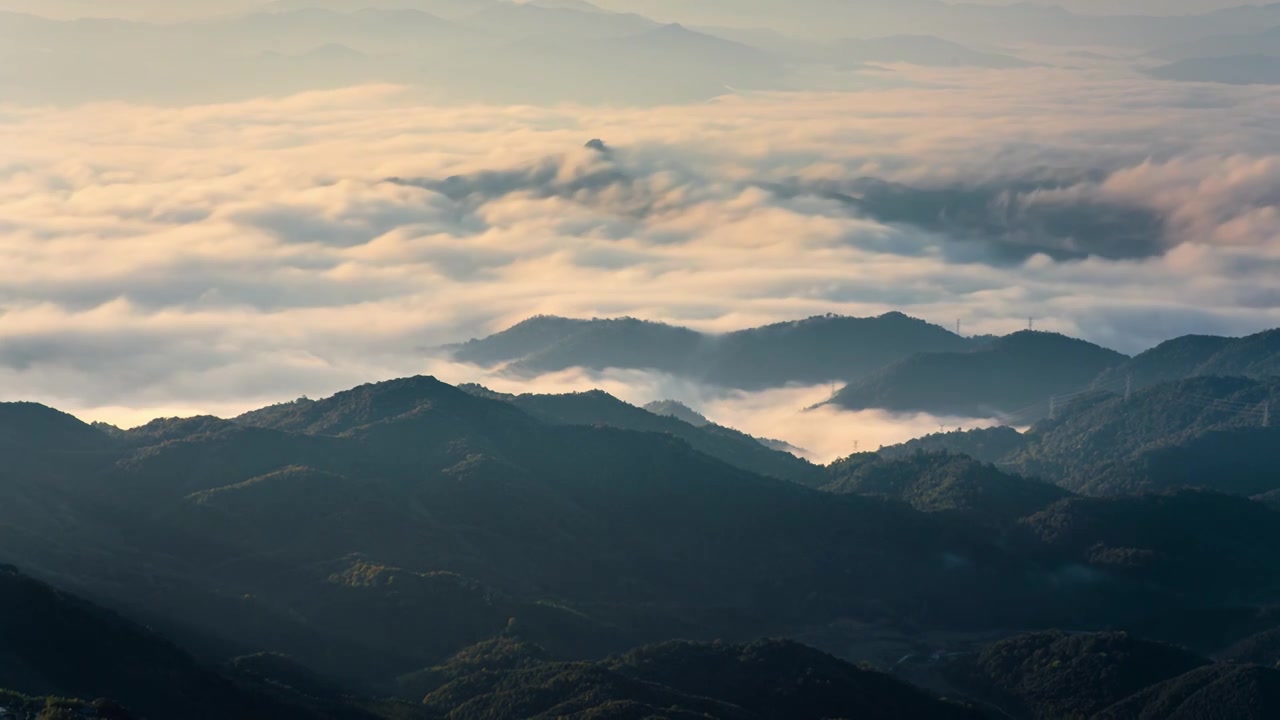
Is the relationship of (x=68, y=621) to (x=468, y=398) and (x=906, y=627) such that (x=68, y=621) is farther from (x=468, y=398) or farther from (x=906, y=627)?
(x=468, y=398)

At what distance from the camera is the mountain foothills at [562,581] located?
117m

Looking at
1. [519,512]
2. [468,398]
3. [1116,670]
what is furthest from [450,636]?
[468,398]

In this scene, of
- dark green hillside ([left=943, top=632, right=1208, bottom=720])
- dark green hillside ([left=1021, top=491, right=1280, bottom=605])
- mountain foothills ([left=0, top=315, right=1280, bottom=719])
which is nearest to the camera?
mountain foothills ([left=0, top=315, right=1280, bottom=719])

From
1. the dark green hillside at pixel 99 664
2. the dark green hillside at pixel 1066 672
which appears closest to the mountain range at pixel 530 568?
the dark green hillside at pixel 99 664

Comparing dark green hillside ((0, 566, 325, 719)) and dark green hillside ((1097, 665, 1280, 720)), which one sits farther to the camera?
dark green hillside ((1097, 665, 1280, 720))

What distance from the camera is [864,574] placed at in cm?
17112

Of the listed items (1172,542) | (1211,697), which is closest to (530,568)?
(1211,697)

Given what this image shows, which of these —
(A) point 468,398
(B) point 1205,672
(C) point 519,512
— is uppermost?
(A) point 468,398

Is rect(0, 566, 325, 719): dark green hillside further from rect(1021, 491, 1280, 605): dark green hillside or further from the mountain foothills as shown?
rect(1021, 491, 1280, 605): dark green hillside

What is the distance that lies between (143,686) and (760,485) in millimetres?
90950

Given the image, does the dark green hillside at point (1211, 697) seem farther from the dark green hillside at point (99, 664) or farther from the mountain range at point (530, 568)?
the dark green hillside at point (99, 664)

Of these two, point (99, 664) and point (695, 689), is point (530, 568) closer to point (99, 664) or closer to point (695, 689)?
point (695, 689)

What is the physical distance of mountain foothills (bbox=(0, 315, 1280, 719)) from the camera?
11719 cm

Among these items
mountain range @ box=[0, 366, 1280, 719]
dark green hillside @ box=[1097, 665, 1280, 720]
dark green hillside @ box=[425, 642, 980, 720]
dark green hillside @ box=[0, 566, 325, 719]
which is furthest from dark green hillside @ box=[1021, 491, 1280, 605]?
dark green hillside @ box=[0, 566, 325, 719]
